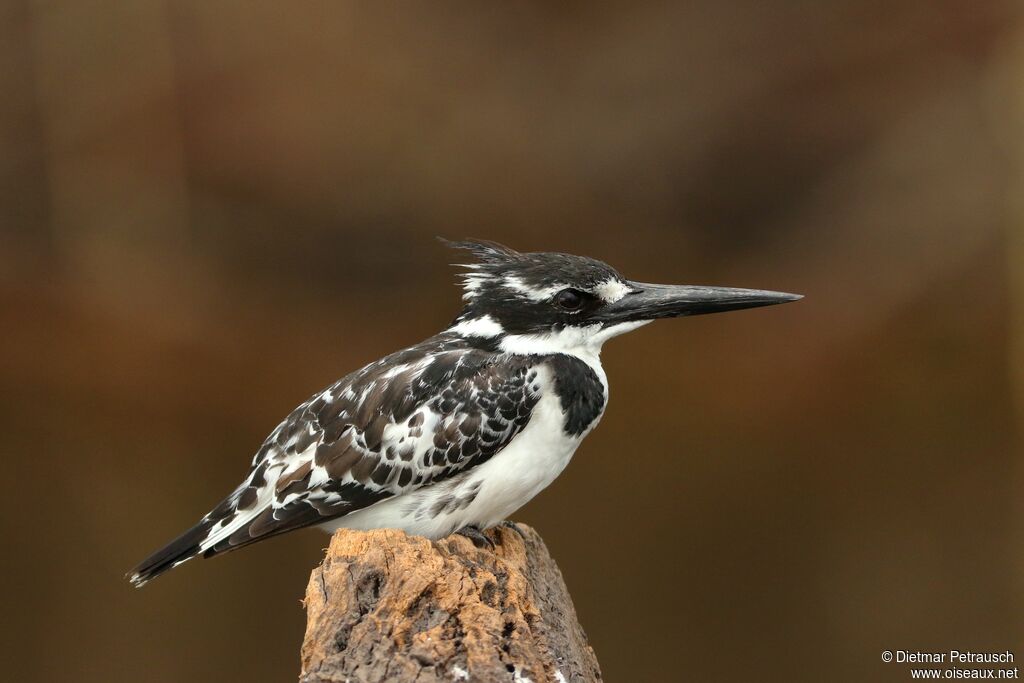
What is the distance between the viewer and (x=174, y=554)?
117 inches

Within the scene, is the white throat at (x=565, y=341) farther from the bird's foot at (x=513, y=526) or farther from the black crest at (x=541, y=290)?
the bird's foot at (x=513, y=526)

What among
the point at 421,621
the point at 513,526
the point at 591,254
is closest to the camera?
the point at 421,621

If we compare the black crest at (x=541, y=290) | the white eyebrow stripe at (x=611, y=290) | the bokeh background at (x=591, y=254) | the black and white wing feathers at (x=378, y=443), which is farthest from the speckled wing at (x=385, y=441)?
the bokeh background at (x=591, y=254)

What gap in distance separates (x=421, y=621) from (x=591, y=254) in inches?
136

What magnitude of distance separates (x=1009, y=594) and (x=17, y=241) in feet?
14.8

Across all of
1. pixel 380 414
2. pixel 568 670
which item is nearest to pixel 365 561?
pixel 568 670

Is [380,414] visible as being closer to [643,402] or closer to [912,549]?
[643,402]

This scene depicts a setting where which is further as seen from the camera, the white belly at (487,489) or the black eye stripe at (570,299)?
the black eye stripe at (570,299)

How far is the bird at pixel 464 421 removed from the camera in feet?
9.41

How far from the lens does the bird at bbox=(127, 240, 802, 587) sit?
2867 mm

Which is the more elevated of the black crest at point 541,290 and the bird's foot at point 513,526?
the black crest at point 541,290

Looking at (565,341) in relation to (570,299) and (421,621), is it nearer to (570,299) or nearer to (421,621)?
(570,299)

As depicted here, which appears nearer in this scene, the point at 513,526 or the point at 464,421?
the point at 464,421

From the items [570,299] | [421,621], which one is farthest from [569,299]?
[421,621]
